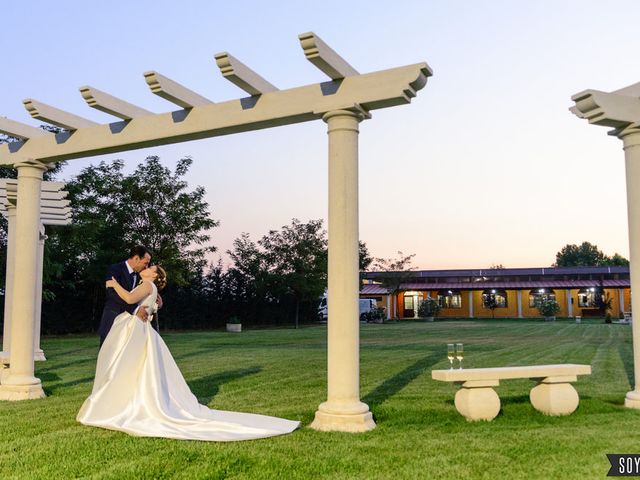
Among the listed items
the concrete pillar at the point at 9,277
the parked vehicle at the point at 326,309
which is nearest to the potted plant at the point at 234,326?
the parked vehicle at the point at 326,309

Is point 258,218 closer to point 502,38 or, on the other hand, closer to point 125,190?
point 125,190

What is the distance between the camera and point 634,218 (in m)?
6.63

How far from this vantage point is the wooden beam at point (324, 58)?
A: 16.9 feet

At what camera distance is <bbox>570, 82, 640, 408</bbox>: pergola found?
639 centimetres

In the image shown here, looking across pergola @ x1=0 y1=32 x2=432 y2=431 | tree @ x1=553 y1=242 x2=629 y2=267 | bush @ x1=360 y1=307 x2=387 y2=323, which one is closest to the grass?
pergola @ x1=0 y1=32 x2=432 y2=431

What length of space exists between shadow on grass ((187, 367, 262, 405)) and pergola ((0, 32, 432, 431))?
226 centimetres

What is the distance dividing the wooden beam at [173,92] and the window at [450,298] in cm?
4688

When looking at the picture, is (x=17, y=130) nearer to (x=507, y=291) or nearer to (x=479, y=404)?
(x=479, y=404)

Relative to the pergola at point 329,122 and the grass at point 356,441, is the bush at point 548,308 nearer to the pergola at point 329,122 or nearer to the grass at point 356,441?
the grass at point 356,441

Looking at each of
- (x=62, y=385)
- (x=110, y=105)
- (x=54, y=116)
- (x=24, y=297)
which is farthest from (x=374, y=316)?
(x=110, y=105)

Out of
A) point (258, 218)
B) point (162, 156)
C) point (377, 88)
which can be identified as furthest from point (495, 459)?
point (258, 218)

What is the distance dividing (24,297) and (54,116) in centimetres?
241

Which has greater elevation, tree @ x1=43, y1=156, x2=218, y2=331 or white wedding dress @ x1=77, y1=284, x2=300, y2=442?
tree @ x1=43, y1=156, x2=218, y2=331

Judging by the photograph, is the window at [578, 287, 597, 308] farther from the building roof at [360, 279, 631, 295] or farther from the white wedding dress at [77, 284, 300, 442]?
the white wedding dress at [77, 284, 300, 442]
